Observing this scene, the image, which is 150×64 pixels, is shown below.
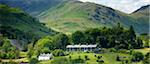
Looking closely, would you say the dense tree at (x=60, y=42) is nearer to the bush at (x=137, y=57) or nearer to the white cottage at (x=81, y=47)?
the white cottage at (x=81, y=47)

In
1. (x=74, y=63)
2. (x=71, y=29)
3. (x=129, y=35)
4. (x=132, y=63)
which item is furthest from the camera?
(x=71, y=29)

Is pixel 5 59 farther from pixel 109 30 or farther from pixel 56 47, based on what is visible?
pixel 109 30

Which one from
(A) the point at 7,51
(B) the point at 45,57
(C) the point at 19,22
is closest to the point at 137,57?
(B) the point at 45,57

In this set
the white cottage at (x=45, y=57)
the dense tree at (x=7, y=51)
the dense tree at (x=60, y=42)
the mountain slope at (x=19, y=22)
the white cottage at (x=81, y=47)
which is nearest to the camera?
the white cottage at (x=45, y=57)

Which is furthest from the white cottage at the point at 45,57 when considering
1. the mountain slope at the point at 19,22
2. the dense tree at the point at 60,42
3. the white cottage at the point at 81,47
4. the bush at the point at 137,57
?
the mountain slope at the point at 19,22

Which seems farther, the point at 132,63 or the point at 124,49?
the point at 124,49

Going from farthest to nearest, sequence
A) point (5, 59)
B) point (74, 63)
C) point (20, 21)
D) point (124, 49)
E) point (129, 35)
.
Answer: point (20, 21), point (129, 35), point (124, 49), point (5, 59), point (74, 63)

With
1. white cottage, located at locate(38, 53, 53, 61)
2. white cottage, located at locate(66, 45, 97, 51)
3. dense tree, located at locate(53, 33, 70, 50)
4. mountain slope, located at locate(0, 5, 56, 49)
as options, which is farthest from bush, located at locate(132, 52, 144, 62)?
mountain slope, located at locate(0, 5, 56, 49)

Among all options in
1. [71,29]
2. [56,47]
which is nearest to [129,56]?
[56,47]

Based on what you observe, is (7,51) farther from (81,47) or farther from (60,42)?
(81,47)

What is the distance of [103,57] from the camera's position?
66.9 m

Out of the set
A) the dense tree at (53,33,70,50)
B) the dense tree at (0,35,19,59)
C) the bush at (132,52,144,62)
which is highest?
the dense tree at (53,33,70,50)

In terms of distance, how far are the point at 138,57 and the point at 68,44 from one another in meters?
17.5

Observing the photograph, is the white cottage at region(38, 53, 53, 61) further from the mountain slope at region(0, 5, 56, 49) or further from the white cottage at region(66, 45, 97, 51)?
the mountain slope at region(0, 5, 56, 49)
